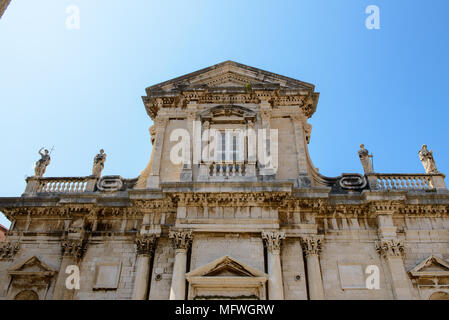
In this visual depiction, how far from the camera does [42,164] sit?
15.7m

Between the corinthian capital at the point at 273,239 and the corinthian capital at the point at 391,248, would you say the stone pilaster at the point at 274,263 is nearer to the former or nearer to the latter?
the corinthian capital at the point at 273,239

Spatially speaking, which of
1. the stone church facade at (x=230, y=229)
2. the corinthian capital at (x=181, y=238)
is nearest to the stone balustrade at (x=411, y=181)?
the stone church facade at (x=230, y=229)

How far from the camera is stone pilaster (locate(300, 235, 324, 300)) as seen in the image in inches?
478

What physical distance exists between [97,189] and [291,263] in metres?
7.81

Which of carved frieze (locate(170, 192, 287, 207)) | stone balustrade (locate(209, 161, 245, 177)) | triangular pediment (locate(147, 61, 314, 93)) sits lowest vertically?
carved frieze (locate(170, 192, 287, 207))

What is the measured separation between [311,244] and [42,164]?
10.9m

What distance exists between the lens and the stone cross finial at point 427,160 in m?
15.0

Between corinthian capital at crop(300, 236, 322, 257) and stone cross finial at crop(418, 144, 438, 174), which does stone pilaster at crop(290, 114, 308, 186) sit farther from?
stone cross finial at crop(418, 144, 438, 174)

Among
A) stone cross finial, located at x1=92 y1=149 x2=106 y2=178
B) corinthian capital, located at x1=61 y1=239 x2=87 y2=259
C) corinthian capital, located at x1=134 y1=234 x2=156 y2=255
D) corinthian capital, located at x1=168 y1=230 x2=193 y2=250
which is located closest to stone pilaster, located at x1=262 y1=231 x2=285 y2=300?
corinthian capital, located at x1=168 y1=230 x2=193 y2=250

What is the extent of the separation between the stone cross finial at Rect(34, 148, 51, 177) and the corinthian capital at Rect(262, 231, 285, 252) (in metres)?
9.23

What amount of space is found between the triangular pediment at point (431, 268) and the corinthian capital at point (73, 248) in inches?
434

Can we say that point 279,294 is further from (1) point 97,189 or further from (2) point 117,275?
(1) point 97,189

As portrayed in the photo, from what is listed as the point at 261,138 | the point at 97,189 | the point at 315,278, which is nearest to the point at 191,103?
the point at 261,138

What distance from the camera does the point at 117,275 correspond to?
13008 millimetres
